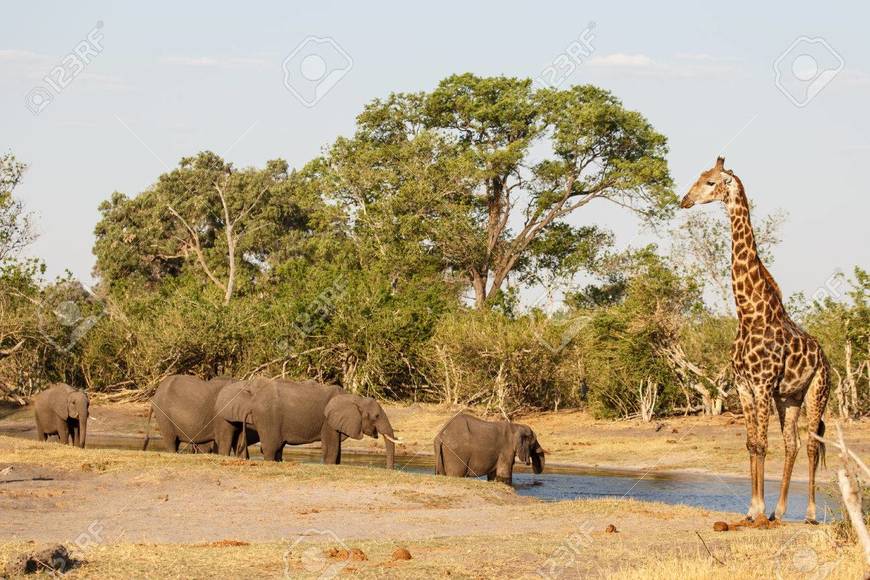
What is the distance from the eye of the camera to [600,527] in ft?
50.6

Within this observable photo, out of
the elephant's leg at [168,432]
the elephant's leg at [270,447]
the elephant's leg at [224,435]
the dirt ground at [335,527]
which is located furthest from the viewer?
the elephant's leg at [168,432]

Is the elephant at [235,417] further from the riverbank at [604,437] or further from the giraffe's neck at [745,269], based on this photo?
the giraffe's neck at [745,269]

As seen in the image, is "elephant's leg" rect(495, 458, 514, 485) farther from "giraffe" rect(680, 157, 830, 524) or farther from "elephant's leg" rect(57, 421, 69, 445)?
"elephant's leg" rect(57, 421, 69, 445)

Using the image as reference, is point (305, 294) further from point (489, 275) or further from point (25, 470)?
point (25, 470)

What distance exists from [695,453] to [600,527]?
1548cm

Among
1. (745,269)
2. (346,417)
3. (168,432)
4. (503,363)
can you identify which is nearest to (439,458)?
(346,417)

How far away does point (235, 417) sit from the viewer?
2569cm

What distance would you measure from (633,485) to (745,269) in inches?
408

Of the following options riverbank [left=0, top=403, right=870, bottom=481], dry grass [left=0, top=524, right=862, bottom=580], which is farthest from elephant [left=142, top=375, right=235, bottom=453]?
dry grass [left=0, top=524, right=862, bottom=580]

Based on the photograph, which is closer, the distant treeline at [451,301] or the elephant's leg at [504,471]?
the elephant's leg at [504,471]

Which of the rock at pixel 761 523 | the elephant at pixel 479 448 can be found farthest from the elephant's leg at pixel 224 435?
the rock at pixel 761 523

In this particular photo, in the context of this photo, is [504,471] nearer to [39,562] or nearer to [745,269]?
[745,269]

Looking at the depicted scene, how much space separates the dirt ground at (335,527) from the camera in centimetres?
1147

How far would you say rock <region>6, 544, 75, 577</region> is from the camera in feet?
35.1
